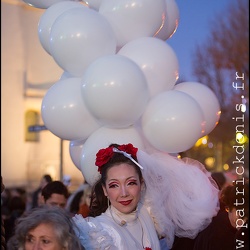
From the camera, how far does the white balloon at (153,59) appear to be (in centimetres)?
401

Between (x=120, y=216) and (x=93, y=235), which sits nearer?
(x=93, y=235)

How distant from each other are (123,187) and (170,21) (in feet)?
5.65

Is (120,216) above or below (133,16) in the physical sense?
below

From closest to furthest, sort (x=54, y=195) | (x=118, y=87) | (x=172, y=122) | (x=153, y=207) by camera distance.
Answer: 1. (x=153, y=207)
2. (x=118, y=87)
3. (x=172, y=122)
4. (x=54, y=195)

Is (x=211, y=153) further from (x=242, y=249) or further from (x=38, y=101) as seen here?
(x=242, y=249)

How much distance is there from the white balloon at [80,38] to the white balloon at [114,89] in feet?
0.42

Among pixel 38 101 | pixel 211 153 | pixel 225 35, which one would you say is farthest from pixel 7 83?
pixel 211 153

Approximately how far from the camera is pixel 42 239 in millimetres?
2541

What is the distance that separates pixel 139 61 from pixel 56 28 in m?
0.56

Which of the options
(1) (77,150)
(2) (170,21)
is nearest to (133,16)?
(2) (170,21)

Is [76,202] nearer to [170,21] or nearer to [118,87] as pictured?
[170,21]

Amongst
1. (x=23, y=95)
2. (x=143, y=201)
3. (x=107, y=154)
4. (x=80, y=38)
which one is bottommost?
(x=143, y=201)

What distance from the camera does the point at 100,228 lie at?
3.08 metres

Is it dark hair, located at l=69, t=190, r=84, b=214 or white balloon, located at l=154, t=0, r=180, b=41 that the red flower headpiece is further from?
dark hair, located at l=69, t=190, r=84, b=214
